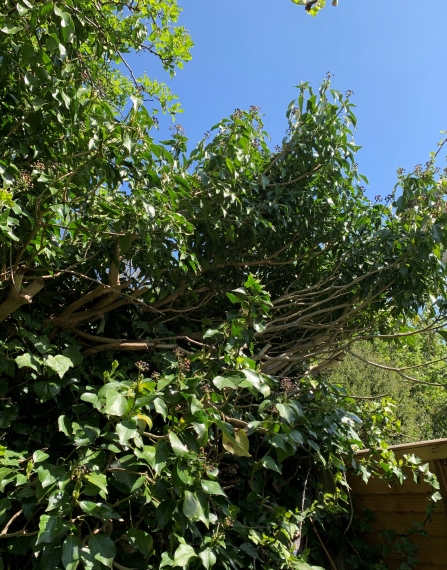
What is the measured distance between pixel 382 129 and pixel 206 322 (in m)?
2.84

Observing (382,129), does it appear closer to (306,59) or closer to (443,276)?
(306,59)

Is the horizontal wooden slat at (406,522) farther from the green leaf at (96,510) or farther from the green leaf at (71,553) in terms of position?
the green leaf at (71,553)

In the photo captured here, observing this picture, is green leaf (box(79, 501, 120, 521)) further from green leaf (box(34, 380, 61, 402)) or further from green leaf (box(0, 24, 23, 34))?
green leaf (box(0, 24, 23, 34))

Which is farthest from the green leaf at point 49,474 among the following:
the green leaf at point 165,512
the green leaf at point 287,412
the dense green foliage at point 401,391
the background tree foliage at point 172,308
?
the dense green foliage at point 401,391

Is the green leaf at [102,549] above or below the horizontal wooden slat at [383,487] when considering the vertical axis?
above

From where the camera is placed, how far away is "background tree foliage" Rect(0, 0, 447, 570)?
1325 millimetres

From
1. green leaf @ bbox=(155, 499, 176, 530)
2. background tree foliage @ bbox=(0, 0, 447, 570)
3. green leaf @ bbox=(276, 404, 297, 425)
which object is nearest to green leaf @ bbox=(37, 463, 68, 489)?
background tree foliage @ bbox=(0, 0, 447, 570)

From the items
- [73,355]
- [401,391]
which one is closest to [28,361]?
[73,355]

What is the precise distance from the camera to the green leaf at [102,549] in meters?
1.18

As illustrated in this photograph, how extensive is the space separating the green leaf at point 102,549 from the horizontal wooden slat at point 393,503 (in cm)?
149

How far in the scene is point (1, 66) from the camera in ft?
4.99

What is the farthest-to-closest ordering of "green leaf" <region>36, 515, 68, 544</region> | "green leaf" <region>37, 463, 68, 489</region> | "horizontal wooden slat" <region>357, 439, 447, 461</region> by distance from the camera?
"horizontal wooden slat" <region>357, 439, 447, 461</region>, "green leaf" <region>37, 463, 68, 489</region>, "green leaf" <region>36, 515, 68, 544</region>

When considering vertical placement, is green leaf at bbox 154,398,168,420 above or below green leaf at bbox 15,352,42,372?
below

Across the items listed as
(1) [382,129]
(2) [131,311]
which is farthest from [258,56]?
(2) [131,311]
